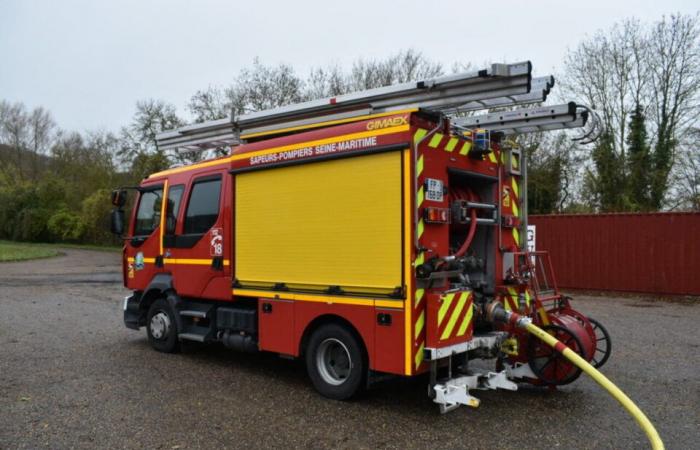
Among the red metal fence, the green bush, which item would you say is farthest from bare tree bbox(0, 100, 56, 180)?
the red metal fence

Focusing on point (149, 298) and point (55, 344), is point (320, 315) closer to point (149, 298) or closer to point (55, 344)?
point (149, 298)

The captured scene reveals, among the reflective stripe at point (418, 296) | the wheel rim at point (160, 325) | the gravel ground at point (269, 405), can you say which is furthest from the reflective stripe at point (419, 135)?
the wheel rim at point (160, 325)

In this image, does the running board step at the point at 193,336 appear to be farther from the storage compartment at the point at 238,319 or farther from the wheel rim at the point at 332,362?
the wheel rim at the point at 332,362

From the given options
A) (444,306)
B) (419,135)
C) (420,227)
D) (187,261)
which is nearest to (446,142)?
(419,135)

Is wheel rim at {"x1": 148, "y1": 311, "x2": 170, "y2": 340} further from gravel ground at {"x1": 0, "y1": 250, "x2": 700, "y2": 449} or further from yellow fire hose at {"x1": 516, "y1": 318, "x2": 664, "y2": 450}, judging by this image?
yellow fire hose at {"x1": 516, "y1": 318, "x2": 664, "y2": 450}

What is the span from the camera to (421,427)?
199 inches

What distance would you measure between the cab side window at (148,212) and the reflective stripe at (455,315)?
481 centimetres

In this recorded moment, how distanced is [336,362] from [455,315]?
1.41 m

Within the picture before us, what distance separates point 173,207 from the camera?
8039mm

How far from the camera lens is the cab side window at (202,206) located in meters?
7.35

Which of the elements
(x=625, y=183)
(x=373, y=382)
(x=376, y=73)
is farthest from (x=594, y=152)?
(x=373, y=382)

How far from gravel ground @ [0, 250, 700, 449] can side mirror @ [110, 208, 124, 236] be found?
1723 mm

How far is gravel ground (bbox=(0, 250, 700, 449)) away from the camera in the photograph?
15.7 feet

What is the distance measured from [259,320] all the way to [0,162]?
57.5 m
